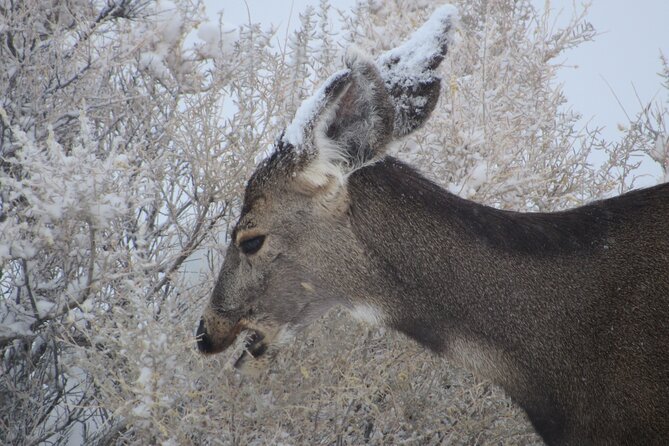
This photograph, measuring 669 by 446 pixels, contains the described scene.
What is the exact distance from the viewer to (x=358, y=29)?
8.17 m

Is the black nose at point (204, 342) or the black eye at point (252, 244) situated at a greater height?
the black eye at point (252, 244)

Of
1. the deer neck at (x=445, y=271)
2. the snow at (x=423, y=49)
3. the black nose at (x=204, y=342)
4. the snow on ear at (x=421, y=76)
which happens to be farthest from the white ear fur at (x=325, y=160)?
the black nose at (x=204, y=342)

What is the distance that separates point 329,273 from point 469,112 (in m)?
2.63

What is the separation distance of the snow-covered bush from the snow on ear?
133cm

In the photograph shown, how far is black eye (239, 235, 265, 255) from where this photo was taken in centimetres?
405

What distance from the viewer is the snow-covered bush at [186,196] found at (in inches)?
170

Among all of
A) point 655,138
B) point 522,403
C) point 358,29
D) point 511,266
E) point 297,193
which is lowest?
point 522,403

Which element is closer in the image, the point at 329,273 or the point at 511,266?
the point at 511,266

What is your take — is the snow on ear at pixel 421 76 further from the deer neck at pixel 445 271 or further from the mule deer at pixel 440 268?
the deer neck at pixel 445 271

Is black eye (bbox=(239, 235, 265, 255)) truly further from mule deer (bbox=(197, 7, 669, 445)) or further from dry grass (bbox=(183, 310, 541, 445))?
dry grass (bbox=(183, 310, 541, 445))

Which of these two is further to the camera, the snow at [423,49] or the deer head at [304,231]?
the snow at [423,49]

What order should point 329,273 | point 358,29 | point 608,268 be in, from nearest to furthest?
1. point 608,268
2. point 329,273
3. point 358,29

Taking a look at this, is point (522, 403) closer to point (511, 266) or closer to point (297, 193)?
point (511, 266)

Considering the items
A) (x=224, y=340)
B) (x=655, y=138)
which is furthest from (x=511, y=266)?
(x=655, y=138)
